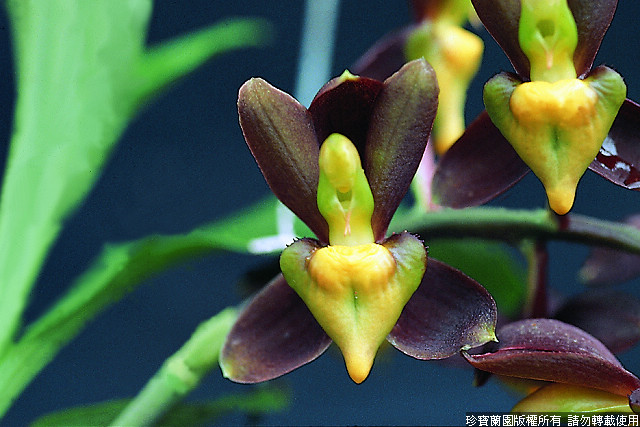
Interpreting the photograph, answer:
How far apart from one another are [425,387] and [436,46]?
1.92 feet

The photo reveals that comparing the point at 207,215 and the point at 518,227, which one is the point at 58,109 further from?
the point at 207,215

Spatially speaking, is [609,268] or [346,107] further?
[609,268]

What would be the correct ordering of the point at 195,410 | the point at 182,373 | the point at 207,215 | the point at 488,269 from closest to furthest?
the point at 182,373 < the point at 195,410 < the point at 488,269 < the point at 207,215

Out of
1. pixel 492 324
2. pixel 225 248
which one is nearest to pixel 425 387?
pixel 225 248

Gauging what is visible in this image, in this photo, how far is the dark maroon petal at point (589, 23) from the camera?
458 mm

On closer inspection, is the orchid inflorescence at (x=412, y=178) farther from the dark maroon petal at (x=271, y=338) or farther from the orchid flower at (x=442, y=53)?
the orchid flower at (x=442, y=53)

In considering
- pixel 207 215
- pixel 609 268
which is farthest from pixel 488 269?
pixel 207 215

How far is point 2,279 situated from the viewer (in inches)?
26.1

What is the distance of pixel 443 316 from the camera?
485mm

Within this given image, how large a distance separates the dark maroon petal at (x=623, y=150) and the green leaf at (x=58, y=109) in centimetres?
51

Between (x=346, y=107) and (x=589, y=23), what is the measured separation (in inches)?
7.0

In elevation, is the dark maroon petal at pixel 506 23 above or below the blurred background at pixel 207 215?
above

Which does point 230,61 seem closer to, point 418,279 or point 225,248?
point 225,248

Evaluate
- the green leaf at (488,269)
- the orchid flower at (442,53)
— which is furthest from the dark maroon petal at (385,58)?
the green leaf at (488,269)
